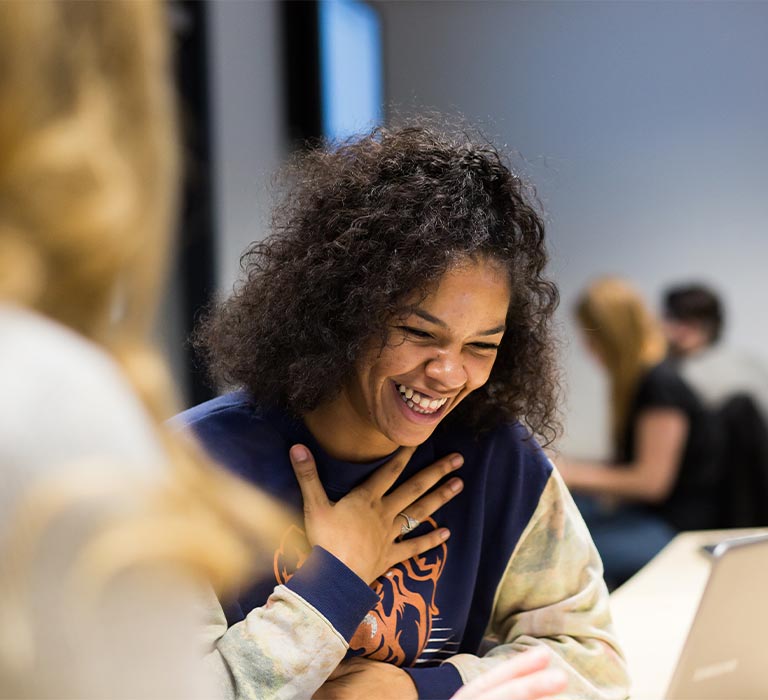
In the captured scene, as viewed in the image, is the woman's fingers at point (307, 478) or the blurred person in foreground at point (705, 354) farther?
the blurred person in foreground at point (705, 354)

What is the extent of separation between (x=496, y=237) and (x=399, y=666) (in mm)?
604

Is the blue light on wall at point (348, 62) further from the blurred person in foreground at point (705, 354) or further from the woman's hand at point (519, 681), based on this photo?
the woman's hand at point (519, 681)

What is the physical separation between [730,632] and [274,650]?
577 millimetres

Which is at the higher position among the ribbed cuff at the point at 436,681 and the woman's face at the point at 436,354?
the woman's face at the point at 436,354

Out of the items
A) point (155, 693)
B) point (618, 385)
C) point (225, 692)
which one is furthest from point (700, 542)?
point (155, 693)

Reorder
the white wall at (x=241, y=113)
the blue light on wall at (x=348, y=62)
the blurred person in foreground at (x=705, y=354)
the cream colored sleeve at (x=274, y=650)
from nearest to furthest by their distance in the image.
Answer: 1. the cream colored sleeve at (x=274, y=650)
2. the blurred person in foreground at (x=705, y=354)
3. the white wall at (x=241, y=113)
4. the blue light on wall at (x=348, y=62)

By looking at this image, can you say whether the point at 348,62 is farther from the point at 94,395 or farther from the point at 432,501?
the point at 94,395

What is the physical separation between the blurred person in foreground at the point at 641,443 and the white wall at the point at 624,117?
1.62 meters

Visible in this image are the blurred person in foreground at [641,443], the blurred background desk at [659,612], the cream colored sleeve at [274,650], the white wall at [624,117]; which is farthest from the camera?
the white wall at [624,117]

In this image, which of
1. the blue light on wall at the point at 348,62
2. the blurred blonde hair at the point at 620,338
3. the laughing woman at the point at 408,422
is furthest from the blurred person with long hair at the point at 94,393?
the blue light on wall at the point at 348,62

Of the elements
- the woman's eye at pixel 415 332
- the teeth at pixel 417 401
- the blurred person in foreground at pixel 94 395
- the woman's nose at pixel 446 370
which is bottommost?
the teeth at pixel 417 401

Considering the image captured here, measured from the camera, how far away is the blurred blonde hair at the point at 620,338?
12.1ft

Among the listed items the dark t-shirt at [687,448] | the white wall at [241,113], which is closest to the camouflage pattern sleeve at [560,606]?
the dark t-shirt at [687,448]

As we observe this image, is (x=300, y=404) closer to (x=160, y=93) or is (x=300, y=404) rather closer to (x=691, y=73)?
(x=160, y=93)
